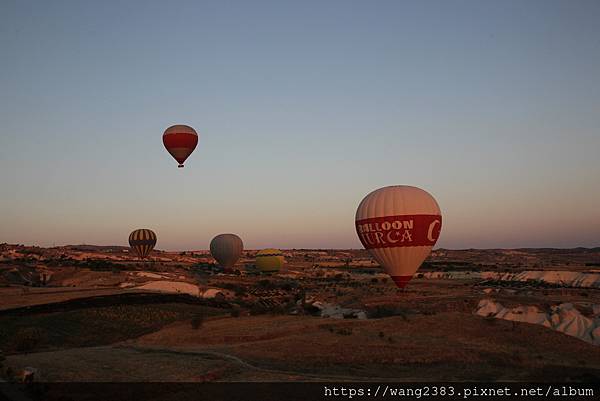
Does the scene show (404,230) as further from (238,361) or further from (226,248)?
(226,248)

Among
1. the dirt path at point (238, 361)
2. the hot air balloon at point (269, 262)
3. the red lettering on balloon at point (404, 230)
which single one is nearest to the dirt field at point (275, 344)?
the dirt path at point (238, 361)

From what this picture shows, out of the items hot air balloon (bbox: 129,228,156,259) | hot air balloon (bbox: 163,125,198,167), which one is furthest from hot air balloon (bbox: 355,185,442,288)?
hot air balloon (bbox: 129,228,156,259)

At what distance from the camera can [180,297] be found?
45.8 meters

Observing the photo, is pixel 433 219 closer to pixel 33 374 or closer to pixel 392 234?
pixel 392 234

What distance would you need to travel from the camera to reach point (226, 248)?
89000 millimetres

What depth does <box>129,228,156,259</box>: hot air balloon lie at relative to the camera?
91625 mm

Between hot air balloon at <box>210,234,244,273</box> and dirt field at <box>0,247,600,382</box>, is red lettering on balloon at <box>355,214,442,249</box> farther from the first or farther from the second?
hot air balloon at <box>210,234,244,273</box>

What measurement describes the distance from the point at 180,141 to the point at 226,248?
33.3m

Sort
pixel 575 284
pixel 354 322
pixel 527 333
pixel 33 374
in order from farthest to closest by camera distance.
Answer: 1. pixel 575 284
2. pixel 354 322
3. pixel 527 333
4. pixel 33 374

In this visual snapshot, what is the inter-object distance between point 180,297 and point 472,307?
24.6 metres

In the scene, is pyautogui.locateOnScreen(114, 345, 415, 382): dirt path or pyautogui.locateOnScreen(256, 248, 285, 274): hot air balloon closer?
pyautogui.locateOnScreen(114, 345, 415, 382): dirt path

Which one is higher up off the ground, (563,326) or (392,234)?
(392,234)

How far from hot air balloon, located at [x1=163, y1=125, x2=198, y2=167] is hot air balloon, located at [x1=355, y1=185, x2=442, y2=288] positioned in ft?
85.1

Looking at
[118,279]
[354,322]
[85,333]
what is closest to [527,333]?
[354,322]
